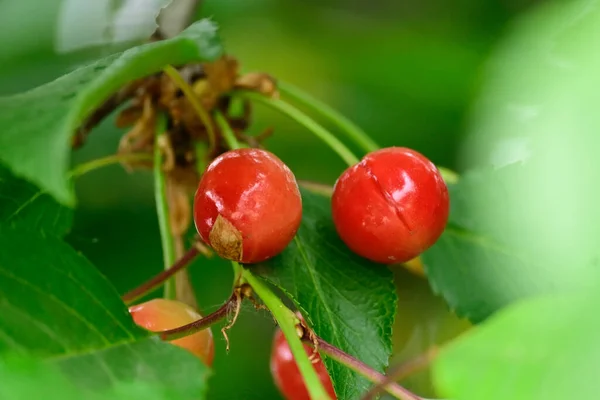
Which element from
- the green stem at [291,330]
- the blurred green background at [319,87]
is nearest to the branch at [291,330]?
the green stem at [291,330]

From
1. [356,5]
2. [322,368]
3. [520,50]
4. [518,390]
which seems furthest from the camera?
[356,5]

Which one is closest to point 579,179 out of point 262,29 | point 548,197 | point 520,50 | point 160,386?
point 548,197

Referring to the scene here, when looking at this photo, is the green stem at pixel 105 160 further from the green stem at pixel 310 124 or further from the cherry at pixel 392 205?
the cherry at pixel 392 205

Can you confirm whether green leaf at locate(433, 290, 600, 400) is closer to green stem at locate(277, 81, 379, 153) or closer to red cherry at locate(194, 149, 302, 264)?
red cherry at locate(194, 149, 302, 264)

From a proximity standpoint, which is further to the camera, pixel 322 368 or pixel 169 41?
pixel 322 368

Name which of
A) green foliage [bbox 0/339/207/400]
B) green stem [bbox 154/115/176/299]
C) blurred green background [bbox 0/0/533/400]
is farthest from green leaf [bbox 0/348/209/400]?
blurred green background [bbox 0/0/533/400]

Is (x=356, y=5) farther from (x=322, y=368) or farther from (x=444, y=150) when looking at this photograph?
(x=322, y=368)

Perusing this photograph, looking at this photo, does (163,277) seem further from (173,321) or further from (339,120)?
(339,120)
